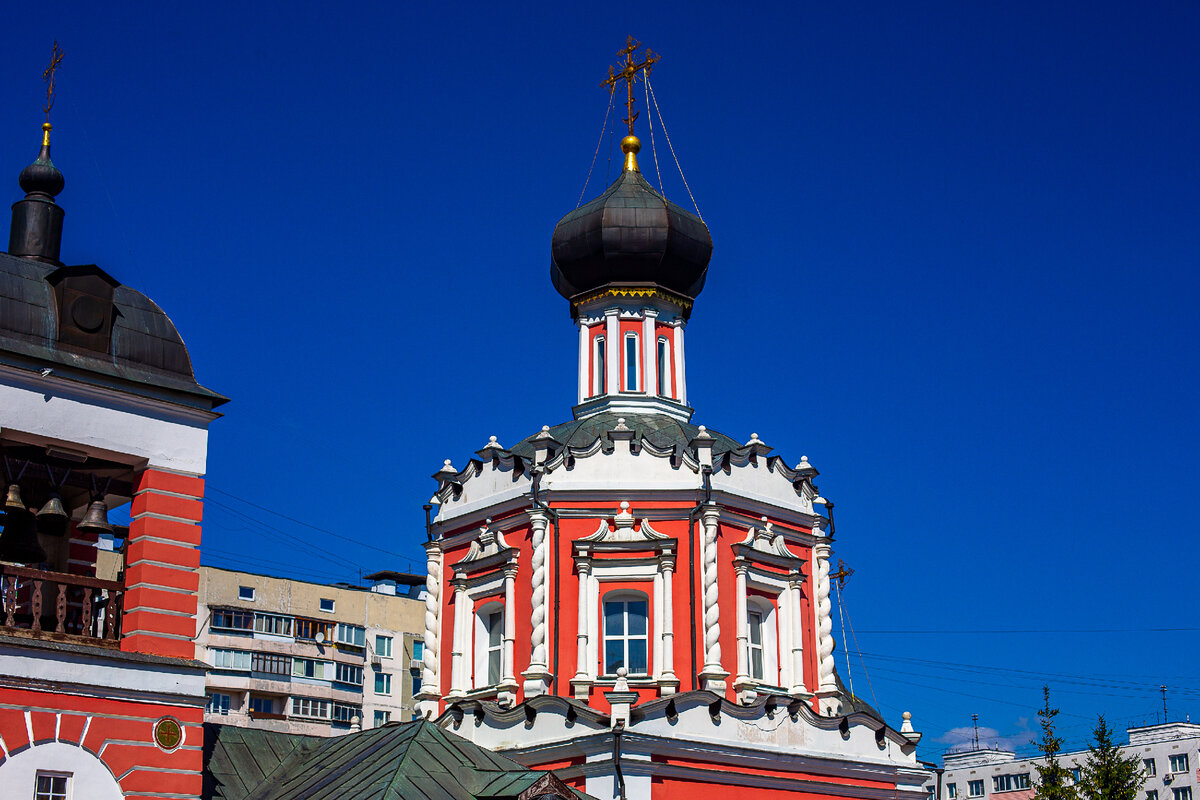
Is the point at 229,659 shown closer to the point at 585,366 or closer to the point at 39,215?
the point at 585,366

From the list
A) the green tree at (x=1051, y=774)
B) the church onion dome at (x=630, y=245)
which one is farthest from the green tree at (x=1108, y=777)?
the church onion dome at (x=630, y=245)

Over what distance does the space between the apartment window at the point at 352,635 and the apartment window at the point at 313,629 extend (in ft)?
0.96

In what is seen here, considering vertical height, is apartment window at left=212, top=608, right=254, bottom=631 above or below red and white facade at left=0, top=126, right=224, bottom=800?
above

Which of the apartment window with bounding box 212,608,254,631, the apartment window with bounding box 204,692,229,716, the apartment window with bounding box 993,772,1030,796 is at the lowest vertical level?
the apartment window with bounding box 993,772,1030,796

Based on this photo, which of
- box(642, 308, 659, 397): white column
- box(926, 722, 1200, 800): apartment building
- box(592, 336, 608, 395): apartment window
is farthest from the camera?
box(926, 722, 1200, 800): apartment building

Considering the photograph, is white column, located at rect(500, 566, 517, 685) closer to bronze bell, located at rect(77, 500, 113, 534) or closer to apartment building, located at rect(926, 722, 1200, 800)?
bronze bell, located at rect(77, 500, 113, 534)

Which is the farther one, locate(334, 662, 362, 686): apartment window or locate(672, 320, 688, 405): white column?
locate(334, 662, 362, 686): apartment window

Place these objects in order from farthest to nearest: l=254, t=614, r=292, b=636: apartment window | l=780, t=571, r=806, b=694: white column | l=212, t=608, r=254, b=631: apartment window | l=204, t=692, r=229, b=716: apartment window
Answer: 1. l=254, t=614, r=292, b=636: apartment window
2. l=212, t=608, r=254, b=631: apartment window
3. l=204, t=692, r=229, b=716: apartment window
4. l=780, t=571, r=806, b=694: white column

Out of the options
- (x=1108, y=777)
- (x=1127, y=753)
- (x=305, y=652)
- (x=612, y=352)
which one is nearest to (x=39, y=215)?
(x=612, y=352)

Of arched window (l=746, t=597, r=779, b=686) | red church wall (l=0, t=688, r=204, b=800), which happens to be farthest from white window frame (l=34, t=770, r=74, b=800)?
arched window (l=746, t=597, r=779, b=686)

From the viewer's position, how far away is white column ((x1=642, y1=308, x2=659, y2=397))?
83.8 feet

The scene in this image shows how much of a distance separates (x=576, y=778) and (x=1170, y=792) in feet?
143

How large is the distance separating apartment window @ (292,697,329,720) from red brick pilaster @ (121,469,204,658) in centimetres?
3409

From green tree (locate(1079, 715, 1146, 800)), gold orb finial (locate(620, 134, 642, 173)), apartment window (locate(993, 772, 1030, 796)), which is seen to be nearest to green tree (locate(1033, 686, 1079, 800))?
green tree (locate(1079, 715, 1146, 800))
